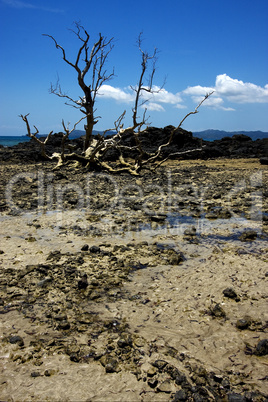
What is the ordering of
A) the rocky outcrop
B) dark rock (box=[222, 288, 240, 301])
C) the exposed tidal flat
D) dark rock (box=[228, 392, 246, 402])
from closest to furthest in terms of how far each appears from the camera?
1. dark rock (box=[228, 392, 246, 402])
2. the exposed tidal flat
3. dark rock (box=[222, 288, 240, 301])
4. the rocky outcrop

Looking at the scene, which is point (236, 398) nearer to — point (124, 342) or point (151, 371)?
point (151, 371)

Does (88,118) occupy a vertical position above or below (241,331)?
above

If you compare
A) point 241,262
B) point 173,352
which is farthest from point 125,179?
point 173,352

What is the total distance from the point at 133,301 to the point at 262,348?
1795 millimetres

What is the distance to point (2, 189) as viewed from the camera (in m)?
11.7

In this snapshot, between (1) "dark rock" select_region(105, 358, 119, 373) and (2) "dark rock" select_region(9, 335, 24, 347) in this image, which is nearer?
(1) "dark rock" select_region(105, 358, 119, 373)

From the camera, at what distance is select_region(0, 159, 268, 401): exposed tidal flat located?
297cm

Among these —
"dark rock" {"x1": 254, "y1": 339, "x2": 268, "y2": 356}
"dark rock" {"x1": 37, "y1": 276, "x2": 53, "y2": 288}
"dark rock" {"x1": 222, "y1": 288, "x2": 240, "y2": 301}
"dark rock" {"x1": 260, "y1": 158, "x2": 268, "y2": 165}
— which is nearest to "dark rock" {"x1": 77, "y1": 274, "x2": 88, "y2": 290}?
"dark rock" {"x1": 37, "y1": 276, "x2": 53, "y2": 288}

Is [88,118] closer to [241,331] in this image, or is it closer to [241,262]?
[241,262]

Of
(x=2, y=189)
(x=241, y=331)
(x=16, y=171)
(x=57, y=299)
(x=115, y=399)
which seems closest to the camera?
(x=115, y=399)

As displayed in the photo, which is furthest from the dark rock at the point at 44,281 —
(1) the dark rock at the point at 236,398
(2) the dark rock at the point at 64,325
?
(1) the dark rock at the point at 236,398

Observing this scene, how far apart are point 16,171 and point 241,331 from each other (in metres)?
14.3

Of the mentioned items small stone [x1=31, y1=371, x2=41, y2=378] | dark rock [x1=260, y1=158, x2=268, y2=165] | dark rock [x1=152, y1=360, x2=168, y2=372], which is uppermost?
dark rock [x1=260, y1=158, x2=268, y2=165]

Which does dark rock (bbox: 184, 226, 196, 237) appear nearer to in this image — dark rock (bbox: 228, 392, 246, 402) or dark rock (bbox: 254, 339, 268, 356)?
dark rock (bbox: 254, 339, 268, 356)
